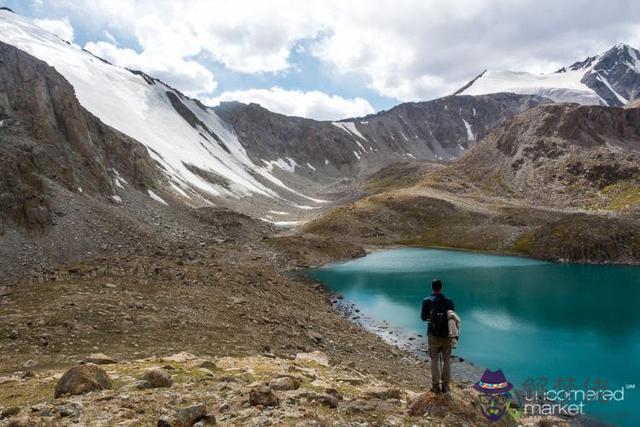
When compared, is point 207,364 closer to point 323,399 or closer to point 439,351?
point 323,399

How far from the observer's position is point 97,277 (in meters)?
37.7

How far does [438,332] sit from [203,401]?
7.82 m

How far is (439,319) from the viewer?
1560 cm

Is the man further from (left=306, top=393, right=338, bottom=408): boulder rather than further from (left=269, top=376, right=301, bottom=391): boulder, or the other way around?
(left=269, top=376, right=301, bottom=391): boulder

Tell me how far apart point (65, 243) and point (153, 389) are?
4111 cm

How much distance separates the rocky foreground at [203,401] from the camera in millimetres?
12609

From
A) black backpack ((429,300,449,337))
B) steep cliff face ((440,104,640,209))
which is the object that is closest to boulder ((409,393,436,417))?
black backpack ((429,300,449,337))

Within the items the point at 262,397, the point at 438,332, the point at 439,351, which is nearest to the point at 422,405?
the point at 439,351

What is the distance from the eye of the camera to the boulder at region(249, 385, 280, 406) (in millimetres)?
13781

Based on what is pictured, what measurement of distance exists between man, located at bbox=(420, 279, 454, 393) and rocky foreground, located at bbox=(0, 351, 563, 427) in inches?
22.5

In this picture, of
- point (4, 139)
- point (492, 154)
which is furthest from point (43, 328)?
point (492, 154)

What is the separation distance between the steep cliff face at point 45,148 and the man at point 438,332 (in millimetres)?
47495

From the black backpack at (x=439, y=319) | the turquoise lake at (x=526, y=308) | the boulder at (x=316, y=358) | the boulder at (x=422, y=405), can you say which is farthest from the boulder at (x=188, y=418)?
the turquoise lake at (x=526, y=308)

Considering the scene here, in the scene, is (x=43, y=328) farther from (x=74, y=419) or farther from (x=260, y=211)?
(x=260, y=211)
